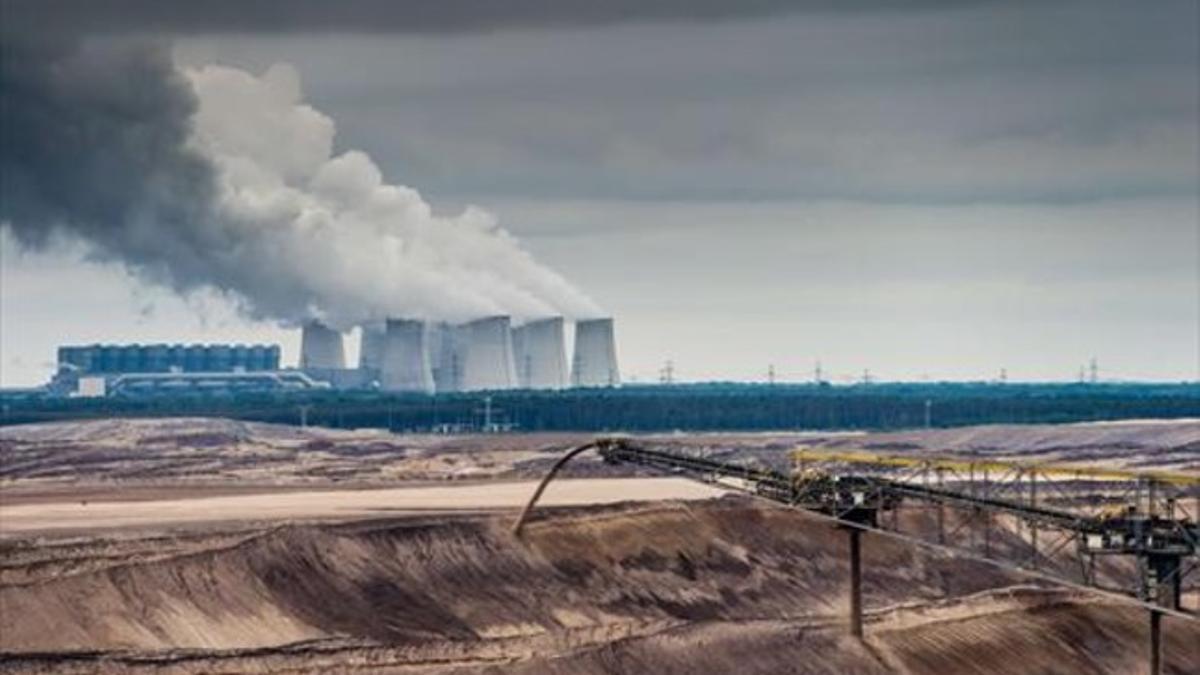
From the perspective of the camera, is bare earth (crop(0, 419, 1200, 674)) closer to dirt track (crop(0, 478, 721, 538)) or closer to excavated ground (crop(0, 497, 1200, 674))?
excavated ground (crop(0, 497, 1200, 674))

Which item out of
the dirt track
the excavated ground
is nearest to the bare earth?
the excavated ground

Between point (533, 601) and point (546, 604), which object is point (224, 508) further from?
point (546, 604)

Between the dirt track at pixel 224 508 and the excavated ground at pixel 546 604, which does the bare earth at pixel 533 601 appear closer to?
the excavated ground at pixel 546 604

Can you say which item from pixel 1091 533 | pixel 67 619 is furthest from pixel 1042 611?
pixel 67 619

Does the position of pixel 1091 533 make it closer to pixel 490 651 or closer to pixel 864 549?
pixel 490 651

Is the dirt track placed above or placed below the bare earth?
above

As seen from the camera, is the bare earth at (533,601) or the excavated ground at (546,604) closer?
the excavated ground at (546,604)

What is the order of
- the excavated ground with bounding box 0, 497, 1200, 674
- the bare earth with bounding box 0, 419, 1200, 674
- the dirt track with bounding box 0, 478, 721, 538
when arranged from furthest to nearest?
the dirt track with bounding box 0, 478, 721, 538
the bare earth with bounding box 0, 419, 1200, 674
the excavated ground with bounding box 0, 497, 1200, 674

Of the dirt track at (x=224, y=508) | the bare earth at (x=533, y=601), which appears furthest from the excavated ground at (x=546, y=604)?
the dirt track at (x=224, y=508)

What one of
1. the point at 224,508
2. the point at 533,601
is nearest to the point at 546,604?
the point at 533,601
